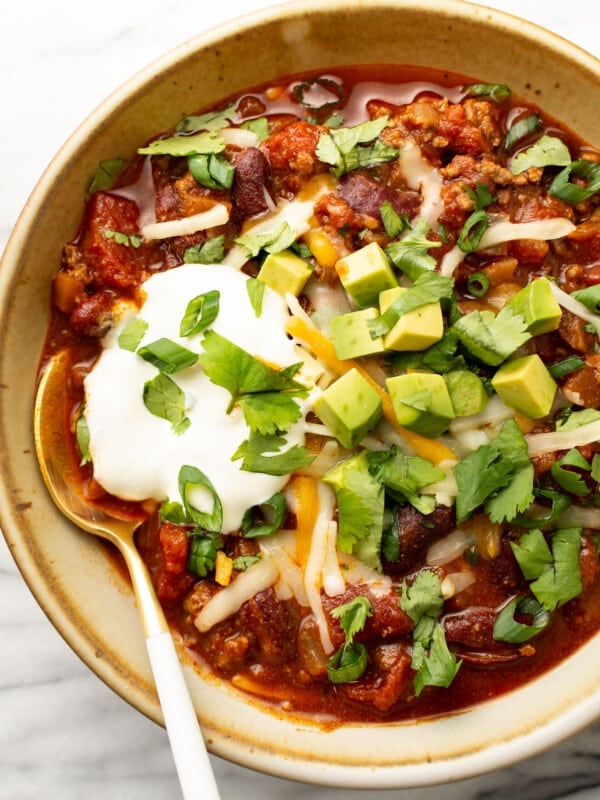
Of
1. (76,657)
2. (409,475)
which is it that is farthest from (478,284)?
(76,657)

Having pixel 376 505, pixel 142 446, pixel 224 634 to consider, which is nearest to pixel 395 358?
pixel 376 505

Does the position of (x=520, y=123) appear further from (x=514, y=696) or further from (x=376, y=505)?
(x=514, y=696)

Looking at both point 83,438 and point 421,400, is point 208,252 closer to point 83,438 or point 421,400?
point 83,438

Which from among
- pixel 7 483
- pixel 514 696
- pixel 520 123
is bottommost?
pixel 514 696

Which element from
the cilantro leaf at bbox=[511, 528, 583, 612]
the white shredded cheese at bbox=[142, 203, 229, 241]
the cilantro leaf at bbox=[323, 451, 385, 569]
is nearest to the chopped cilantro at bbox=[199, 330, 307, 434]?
the cilantro leaf at bbox=[323, 451, 385, 569]

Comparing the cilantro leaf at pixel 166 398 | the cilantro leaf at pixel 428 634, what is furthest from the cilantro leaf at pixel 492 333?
the cilantro leaf at pixel 166 398

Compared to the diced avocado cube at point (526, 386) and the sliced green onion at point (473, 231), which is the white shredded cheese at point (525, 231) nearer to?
the sliced green onion at point (473, 231)
